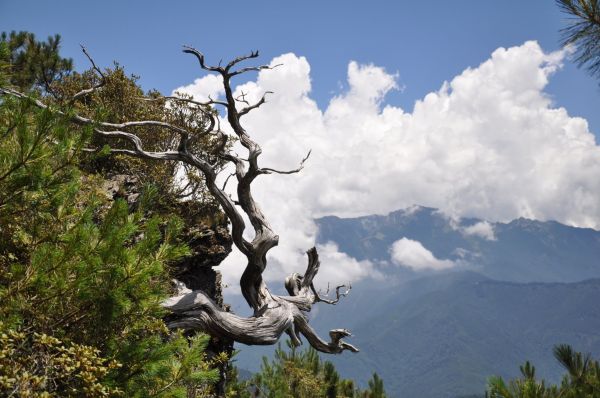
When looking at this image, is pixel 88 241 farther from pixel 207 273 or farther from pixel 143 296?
pixel 207 273

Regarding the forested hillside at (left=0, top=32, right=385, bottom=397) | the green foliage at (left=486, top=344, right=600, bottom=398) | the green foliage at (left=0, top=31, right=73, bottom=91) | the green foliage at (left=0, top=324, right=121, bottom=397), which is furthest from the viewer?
the green foliage at (left=0, top=31, right=73, bottom=91)

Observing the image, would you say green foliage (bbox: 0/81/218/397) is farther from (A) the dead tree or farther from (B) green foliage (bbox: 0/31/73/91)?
(B) green foliage (bbox: 0/31/73/91)

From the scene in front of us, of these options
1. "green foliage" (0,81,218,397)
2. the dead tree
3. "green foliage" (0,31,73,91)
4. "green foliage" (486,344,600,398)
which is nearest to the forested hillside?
"green foliage" (0,81,218,397)

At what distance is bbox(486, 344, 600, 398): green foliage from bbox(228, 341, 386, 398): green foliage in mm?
11305

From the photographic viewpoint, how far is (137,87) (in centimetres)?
1669

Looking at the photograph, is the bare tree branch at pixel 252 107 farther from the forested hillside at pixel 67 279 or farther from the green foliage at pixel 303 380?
the green foliage at pixel 303 380

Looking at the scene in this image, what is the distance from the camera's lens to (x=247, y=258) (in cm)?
1200

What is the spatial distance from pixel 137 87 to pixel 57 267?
13.9 metres

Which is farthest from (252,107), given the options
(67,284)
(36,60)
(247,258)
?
(36,60)

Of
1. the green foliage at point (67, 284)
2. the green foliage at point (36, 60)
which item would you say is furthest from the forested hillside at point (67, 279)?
the green foliage at point (36, 60)

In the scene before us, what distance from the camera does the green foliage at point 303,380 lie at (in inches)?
926

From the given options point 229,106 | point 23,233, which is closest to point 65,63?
point 229,106

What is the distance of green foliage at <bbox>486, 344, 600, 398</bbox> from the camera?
359 inches

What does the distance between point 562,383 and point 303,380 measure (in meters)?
14.3
